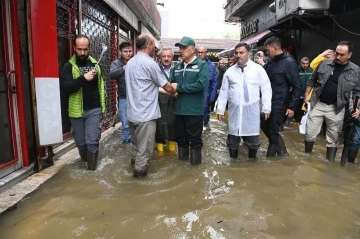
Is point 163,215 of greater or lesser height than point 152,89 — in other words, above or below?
below

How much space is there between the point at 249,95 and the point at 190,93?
939mm

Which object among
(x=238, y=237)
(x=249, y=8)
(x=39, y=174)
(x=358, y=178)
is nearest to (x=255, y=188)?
(x=238, y=237)

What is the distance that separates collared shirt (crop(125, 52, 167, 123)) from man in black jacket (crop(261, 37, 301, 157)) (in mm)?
1968

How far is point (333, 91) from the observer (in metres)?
4.68

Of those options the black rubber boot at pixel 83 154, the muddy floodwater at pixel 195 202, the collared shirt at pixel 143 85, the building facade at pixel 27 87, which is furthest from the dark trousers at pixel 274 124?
the building facade at pixel 27 87

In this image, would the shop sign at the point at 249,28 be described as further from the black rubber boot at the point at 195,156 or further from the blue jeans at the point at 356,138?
the black rubber boot at the point at 195,156

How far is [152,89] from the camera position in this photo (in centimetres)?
386

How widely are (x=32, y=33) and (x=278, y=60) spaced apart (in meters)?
3.46

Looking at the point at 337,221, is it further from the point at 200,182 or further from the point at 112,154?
the point at 112,154

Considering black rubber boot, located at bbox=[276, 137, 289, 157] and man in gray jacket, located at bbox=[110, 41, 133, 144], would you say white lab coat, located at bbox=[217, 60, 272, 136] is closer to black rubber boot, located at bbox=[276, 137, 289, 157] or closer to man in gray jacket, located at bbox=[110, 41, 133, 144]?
black rubber boot, located at bbox=[276, 137, 289, 157]

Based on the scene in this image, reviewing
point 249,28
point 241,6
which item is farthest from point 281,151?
point 249,28

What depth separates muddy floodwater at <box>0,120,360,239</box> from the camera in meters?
2.61

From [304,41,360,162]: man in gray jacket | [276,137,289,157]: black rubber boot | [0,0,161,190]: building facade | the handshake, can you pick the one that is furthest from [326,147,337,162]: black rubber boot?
[0,0,161,190]: building facade

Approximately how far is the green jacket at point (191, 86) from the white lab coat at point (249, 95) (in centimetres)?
62
